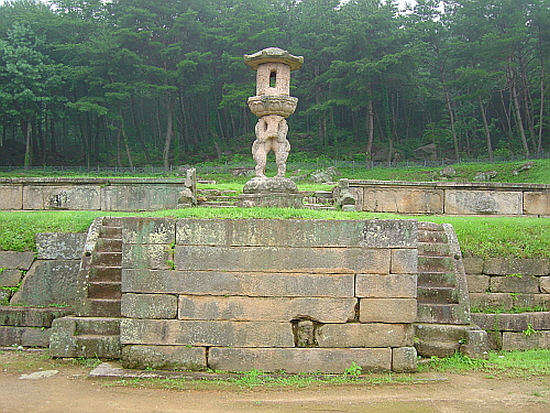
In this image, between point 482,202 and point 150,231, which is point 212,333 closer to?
point 150,231

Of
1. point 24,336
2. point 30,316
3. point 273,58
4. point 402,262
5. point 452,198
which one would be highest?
point 273,58

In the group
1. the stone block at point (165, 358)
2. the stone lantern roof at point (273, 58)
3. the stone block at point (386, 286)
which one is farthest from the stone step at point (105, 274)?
the stone lantern roof at point (273, 58)

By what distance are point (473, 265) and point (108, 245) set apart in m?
5.40

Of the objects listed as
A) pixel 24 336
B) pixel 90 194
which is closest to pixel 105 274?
pixel 24 336

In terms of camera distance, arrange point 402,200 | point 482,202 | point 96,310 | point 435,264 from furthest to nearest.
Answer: point 402,200, point 482,202, point 435,264, point 96,310

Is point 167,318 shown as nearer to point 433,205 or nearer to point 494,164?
point 433,205

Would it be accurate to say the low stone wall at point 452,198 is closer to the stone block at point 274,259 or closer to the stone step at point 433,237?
the stone step at point 433,237

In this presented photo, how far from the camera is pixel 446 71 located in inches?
1588

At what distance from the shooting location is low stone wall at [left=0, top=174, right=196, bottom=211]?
11688 millimetres

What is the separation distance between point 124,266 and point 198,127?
40.8 m

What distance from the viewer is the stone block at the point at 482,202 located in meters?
11.7

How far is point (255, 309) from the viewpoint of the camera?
17.6 ft

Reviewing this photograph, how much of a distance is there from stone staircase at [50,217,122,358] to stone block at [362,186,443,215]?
7.12m

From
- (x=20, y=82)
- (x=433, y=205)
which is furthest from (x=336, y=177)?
(x=20, y=82)
